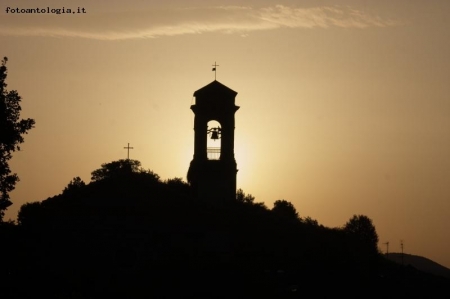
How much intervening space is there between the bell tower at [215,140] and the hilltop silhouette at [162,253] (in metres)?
0.70

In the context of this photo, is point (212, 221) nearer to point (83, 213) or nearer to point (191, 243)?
point (191, 243)

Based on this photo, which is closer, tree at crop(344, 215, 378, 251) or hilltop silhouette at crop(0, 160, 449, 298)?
hilltop silhouette at crop(0, 160, 449, 298)

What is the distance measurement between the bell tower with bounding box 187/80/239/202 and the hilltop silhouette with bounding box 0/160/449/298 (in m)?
0.70

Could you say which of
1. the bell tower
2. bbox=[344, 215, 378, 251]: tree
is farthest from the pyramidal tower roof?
bbox=[344, 215, 378, 251]: tree

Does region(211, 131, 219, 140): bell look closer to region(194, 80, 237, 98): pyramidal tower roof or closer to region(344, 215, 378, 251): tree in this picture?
region(194, 80, 237, 98): pyramidal tower roof

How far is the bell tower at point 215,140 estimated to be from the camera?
38.1 m

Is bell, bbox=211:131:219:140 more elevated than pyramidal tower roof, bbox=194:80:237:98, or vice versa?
pyramidal tower roof, bbox=194:80:237:98

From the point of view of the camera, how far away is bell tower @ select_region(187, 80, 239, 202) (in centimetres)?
3812

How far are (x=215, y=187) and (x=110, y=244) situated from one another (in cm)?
570

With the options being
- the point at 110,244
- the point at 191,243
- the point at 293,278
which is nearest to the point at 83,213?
the point at 110,244

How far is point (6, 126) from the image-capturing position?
102ft

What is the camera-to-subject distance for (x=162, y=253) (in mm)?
35344

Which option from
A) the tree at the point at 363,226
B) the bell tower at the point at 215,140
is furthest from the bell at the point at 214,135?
the tree at the point at 363,226

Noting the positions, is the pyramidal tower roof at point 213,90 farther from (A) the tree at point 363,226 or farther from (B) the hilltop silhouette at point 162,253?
(A) the tree at point 363,226
